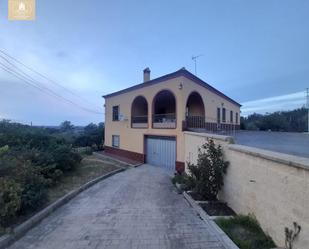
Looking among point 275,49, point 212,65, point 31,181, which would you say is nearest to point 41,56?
point 31,181

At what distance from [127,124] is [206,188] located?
13391 mm

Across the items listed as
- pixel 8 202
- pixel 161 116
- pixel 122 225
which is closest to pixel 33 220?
pixel 8 202

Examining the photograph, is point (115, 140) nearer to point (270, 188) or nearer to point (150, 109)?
point (150, 109)

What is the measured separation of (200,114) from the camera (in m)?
18.1

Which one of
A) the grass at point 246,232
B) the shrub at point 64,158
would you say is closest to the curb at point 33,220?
the shrub at point 64,158

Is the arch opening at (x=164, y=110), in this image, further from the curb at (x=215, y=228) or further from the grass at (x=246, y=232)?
the grass at (x=246, y=232)

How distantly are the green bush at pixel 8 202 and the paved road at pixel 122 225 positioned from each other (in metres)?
0.65

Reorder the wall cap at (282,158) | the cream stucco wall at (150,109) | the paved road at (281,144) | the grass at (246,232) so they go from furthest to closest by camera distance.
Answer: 1. the cream stucco wall at (150,109)
2. the paved road at (281,144)
3. the grass at (246,232)
4. the wall cap at (282,158)

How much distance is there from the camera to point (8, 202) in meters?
5.39

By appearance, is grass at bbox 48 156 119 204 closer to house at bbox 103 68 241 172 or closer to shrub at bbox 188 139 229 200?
house at bbox 103 68 241 172

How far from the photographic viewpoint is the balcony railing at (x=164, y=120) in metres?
15.3

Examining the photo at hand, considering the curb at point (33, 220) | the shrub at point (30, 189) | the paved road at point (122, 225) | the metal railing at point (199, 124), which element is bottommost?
the paved road at point (122, 225)

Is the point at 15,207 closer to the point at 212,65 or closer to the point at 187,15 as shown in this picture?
the point at 187,15

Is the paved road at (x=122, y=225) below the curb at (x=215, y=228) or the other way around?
below
